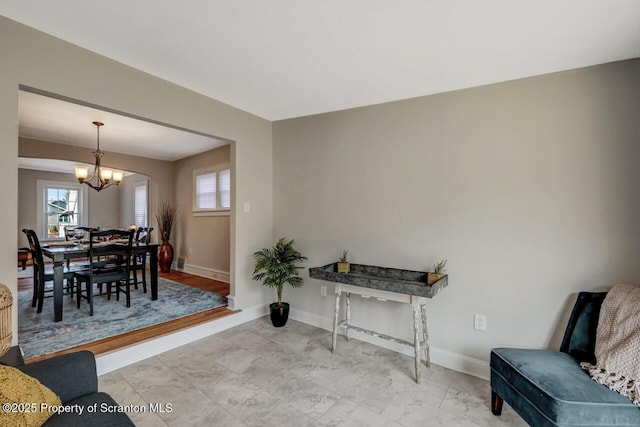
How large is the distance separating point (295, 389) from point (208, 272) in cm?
354

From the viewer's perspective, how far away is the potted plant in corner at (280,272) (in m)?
3.12

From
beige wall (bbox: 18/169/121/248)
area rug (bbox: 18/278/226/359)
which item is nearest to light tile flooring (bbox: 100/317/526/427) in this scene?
area rug (bbox: 18/278/226/359)

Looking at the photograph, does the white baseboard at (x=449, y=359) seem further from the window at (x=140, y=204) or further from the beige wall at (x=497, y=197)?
the window at (x=140, y=204)

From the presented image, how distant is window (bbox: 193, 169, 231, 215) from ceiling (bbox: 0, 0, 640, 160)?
2.35 meters

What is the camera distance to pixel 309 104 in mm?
3023

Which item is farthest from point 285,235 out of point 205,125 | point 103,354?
point 103,354

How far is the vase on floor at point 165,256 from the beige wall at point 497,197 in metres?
3.80

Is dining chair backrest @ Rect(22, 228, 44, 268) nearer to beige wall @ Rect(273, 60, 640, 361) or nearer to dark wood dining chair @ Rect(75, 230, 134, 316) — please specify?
dark wood dining chair @ Rect(75, 230, 134, 316)

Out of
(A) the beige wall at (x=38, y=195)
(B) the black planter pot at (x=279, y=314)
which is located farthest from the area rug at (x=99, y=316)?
(A) the beige wall at (x=38, y=195)

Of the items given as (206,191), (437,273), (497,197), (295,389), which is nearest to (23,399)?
(295,389)

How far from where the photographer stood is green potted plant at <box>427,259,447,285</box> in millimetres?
2335

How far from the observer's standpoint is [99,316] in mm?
3164

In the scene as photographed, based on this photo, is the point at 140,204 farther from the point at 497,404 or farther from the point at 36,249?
the point at 497,404

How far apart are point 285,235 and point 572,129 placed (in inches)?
112
